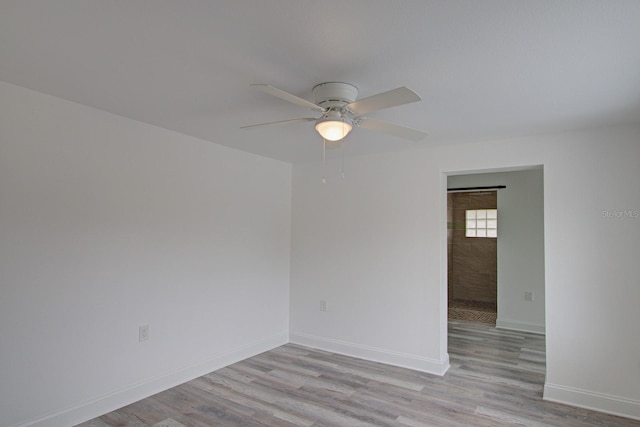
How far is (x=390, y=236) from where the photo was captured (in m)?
3.91

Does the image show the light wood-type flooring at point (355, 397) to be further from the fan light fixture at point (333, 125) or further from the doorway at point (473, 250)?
the doorway at point (473, 250)

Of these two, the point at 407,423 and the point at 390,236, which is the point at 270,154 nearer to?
the point at 390,236

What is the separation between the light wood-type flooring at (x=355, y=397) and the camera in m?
2.65

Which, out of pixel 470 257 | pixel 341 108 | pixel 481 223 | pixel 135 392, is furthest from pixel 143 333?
pixel 481 223

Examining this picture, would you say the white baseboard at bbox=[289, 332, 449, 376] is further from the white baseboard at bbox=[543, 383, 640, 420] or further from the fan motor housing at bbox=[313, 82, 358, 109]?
the fan motor housing at bbox=[313, 82, 358, 109]

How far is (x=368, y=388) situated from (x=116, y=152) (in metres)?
2.85

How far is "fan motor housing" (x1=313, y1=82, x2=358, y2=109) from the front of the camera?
2.09 metres

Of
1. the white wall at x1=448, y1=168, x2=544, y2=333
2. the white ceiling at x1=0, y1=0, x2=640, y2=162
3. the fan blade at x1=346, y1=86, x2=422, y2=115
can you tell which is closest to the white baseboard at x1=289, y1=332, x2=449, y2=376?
the white wall at x1=448, y1=168, x2=544, y2=333

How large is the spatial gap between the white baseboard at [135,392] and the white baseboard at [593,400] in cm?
280

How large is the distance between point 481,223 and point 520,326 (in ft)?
8.75

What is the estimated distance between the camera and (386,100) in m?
1.82

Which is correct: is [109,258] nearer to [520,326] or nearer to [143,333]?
[143,333]

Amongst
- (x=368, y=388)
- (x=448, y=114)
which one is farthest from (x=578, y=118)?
(x=368, y=388)

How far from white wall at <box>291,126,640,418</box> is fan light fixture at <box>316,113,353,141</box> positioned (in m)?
1.67
